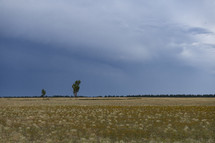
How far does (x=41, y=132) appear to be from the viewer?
1592 cm

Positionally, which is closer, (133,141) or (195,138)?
(133,141)

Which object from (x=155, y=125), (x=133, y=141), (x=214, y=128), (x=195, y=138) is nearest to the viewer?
(x=133, y=141)

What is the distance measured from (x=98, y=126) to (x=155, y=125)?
4.32 m

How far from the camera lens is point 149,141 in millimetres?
12992

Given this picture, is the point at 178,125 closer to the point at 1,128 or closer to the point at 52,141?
the point at 52,141

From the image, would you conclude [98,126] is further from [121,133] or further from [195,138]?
[195,138]

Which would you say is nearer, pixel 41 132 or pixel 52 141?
pixel 52 141

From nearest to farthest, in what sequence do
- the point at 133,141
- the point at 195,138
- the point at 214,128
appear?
1. the point at 133,141
2. the point at 195,138
3. the point at 214,128

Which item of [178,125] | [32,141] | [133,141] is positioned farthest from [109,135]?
[178,125]

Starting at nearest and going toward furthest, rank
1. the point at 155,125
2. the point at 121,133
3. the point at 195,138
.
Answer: the point at 195,138 → the point at 121,133 → the point at 155,125

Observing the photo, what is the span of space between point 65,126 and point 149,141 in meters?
7.57

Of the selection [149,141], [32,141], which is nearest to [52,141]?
[32,141]

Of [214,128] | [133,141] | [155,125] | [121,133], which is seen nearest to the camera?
[133,141]

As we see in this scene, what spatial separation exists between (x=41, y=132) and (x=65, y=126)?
2568 millimetres
